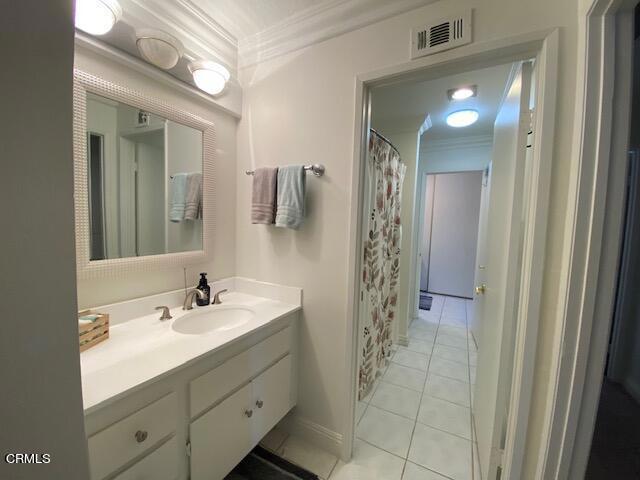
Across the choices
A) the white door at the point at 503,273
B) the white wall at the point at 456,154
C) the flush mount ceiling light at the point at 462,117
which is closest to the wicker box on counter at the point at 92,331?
the white door at the point at 503,273

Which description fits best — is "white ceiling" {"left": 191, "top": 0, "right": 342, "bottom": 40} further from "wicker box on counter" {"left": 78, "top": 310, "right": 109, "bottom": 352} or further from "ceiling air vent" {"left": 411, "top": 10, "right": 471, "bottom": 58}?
"wicker box on counter" {"left": 78, "top": 310, "right": 109, "bottom": 352}

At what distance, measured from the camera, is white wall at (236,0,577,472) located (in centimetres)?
114

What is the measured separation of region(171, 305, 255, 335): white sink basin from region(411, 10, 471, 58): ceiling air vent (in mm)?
1501

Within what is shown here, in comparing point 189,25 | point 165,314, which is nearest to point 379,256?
point 165,314

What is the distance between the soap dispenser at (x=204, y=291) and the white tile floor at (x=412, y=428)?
3.00ft

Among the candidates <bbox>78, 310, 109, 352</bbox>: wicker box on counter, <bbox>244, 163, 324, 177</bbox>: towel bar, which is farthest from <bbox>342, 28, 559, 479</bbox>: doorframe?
<bbox>78, 310, 109, 352</bbox>: wicker box on counter

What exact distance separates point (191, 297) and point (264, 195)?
71 centimetres

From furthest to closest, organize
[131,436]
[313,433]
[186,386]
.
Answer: [313,433] → [186,386] → [131,436]

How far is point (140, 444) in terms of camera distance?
0.82m

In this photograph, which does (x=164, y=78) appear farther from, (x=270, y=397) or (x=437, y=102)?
(x=437, y=102)

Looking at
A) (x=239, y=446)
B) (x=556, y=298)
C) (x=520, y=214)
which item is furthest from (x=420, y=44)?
(x=239, y=446)

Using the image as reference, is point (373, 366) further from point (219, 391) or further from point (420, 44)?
point (420, 44)

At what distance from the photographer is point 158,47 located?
3.80 ft

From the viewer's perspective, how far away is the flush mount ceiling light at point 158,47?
3.67 feet
